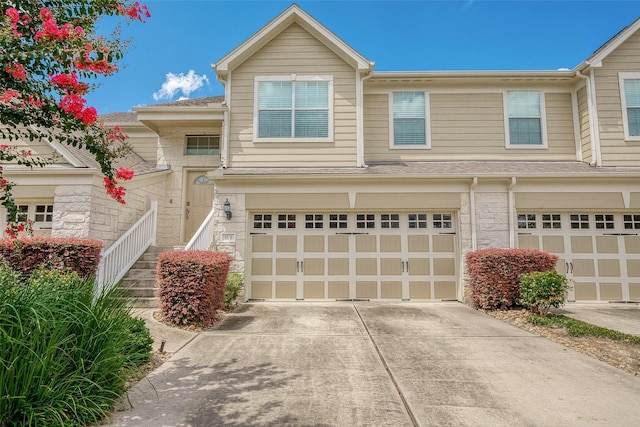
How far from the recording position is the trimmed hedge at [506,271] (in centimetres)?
752

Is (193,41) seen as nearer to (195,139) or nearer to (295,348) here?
(195,139)

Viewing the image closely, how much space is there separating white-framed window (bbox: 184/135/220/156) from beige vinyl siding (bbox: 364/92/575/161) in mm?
4751

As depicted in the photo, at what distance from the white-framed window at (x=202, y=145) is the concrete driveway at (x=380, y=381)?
659 centimetres

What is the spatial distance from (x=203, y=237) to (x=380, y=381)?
5.74 meters

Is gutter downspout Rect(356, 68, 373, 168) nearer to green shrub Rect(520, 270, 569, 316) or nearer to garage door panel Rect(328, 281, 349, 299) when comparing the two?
garage door panel Rect(328, 281, 349, 299)

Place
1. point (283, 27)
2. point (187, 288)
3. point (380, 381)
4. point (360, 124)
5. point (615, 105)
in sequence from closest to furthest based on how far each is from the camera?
point (380, 381)
point (187, 288)
point (360, 124)
point (615, 105)
point (283, 27)

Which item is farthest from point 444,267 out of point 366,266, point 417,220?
point 366,266

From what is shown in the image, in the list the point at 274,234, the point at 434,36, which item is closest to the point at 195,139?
the point at 274,234

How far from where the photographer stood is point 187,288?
6062mm

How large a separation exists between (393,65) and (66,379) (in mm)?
10406

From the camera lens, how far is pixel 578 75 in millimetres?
9727

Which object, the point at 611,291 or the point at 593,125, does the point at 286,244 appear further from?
the point at 593,125

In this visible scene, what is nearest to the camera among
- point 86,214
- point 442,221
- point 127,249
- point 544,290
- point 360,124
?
point 544,290

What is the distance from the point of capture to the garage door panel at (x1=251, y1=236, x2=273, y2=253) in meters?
8.98
